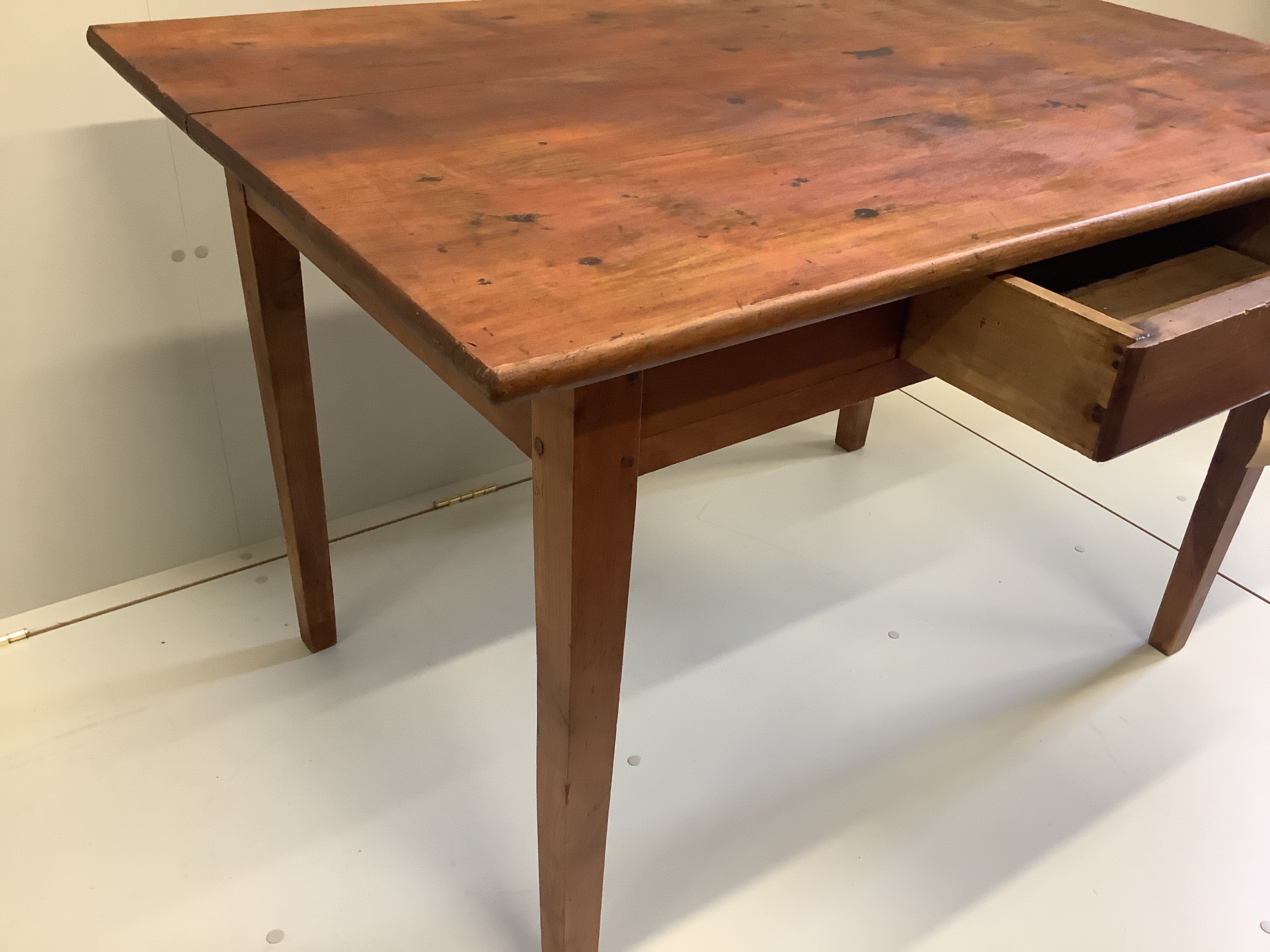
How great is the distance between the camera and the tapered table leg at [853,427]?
1757mm

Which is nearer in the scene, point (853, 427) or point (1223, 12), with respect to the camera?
point (853, 427)

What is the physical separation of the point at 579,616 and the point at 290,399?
564 millimetres

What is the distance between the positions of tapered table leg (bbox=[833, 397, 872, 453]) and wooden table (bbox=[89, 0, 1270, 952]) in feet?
2.14

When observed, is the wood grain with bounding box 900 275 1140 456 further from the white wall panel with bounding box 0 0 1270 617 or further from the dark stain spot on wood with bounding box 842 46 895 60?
the white wall panel with bounding box 0 0 1270 617

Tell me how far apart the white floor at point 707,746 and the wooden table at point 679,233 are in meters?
0.24

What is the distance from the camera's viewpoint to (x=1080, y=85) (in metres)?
1.07

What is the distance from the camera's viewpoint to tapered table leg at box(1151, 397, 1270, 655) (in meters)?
1.21

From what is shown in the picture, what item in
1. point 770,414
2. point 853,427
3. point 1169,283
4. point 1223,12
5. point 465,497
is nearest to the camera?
point 770,414

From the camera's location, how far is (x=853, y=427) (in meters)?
1.77

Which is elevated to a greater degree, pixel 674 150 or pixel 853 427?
pixel 674 150

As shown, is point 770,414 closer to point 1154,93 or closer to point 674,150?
point 674,150

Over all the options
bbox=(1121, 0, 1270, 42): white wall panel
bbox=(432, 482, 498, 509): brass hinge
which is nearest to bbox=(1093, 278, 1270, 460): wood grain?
bbox=(432, 482, 498, 509): brass hinge

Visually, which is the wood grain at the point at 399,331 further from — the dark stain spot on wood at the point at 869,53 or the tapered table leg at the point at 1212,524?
the tapered table leg at the point at 1212,524

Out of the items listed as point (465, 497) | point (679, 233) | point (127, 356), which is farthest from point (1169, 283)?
point (127, 356)
